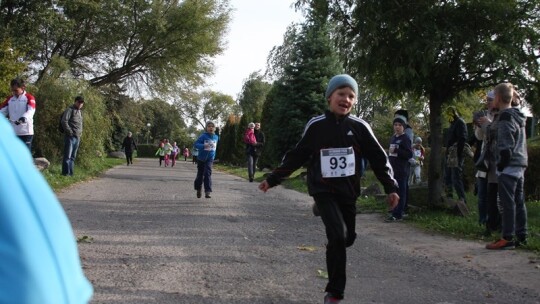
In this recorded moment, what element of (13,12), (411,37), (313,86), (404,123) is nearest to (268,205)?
(404,123)

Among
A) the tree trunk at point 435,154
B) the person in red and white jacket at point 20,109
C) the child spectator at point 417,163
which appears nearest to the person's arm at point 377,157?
the tree trunk at point 435,154

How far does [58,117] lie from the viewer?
54.1 ft

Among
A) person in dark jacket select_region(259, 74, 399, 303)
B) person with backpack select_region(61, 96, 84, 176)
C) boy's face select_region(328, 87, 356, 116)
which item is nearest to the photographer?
person in dark jacket select_region(259, 74, 399, 303)

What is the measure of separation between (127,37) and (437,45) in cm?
2114

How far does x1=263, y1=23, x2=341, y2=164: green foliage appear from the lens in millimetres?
24812

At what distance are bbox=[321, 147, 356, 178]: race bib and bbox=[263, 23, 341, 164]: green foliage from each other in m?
20.1

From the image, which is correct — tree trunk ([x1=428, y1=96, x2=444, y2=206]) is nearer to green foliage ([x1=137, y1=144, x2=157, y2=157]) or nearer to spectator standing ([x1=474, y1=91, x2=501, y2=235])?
spectator standing ([x1=474, y1=91, x2=501, y2=235])

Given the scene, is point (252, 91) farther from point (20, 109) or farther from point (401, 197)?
point (401, 197)

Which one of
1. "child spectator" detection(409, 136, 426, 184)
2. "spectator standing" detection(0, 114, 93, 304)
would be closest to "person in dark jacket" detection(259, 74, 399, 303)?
"spectator standing" detection(0, 114, 93, 304)

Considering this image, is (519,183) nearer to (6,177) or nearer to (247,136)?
(6,177)

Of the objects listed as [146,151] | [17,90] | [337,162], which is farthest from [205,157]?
[146,151]

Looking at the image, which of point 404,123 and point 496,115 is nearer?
point 496,115

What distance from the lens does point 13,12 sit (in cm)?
2297

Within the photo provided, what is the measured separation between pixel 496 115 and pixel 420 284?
2.97 metres
